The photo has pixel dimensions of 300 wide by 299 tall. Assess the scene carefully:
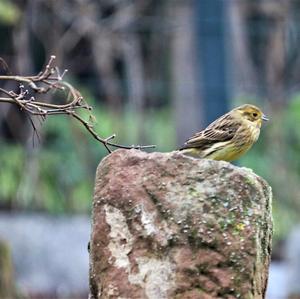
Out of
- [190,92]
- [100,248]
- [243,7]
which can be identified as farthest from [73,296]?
[100,248]

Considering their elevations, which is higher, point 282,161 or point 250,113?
point 282,161

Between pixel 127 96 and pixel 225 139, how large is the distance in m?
9.70

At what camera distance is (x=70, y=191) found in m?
15.8

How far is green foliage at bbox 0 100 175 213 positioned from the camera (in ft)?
50.2

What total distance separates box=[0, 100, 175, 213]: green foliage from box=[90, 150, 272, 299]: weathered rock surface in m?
9.91

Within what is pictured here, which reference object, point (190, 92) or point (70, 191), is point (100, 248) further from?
point (70, 191)

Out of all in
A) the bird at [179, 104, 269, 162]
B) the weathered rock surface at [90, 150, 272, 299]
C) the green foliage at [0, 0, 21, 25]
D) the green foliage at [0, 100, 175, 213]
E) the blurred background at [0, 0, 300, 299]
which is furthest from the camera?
the green foliage at [0, 100, 175, 213]

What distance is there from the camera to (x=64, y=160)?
52.8 feet

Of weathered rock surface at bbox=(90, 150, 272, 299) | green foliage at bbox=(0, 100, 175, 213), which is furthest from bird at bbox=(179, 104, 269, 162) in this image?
green foliage at bbox=(0, 100, 175, 213)

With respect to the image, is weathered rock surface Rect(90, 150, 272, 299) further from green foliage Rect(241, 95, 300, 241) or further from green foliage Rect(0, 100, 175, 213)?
green foliage Rect(241, 95, 300, 241)

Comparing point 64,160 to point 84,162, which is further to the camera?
point 64,160

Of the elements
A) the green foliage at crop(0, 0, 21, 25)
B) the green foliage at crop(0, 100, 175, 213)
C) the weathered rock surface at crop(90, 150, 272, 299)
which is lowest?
the weathered rock surface at crop(90, 150, 272, 299)

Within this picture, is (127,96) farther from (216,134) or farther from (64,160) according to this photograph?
(216,134)

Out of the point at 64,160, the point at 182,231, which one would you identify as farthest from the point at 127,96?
the point at 182,231
